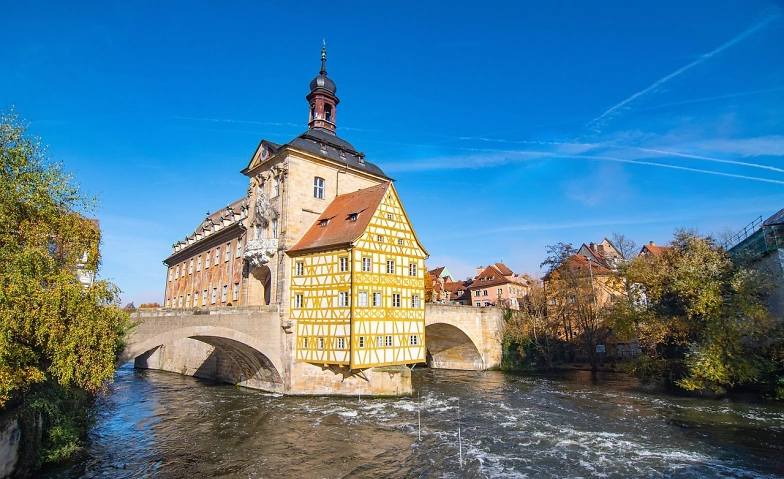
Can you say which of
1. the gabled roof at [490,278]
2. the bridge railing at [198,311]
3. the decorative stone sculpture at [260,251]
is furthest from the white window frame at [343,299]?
the gabled roof at [490,278]

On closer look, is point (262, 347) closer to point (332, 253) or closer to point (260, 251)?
point (260, 251)

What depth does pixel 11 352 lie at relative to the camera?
9016 millimetres

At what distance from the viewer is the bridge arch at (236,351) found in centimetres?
1880

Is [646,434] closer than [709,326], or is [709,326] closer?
[646,434]

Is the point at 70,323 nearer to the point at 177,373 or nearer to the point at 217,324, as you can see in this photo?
the point at 217,324

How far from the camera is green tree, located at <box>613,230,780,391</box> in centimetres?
2112

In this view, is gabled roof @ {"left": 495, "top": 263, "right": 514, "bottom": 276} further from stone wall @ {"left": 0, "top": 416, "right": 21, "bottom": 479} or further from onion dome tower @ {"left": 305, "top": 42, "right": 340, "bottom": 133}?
stone wall @ {"left": 0, "top": 416, "right": 21, "bottom": 479}

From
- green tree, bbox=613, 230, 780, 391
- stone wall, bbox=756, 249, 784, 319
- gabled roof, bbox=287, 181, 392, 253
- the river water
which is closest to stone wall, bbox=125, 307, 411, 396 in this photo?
the river water

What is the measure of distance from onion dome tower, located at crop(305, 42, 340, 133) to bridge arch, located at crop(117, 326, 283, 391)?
1557cm

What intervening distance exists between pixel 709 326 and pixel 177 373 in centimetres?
3505

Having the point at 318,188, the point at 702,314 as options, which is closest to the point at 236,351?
the point at 318,188

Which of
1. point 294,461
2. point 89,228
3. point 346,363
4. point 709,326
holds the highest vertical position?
point 89,228

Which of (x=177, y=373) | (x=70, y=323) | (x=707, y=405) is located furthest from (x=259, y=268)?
(x=707, y=405)

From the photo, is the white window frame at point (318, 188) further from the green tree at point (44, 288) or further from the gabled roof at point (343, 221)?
the green tree at point (44, 288)
